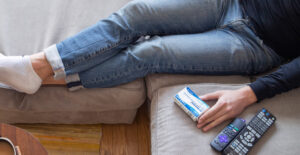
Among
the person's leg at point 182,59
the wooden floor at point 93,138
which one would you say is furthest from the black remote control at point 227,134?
the wooden floor at point 93,138

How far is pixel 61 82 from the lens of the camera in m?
0.94

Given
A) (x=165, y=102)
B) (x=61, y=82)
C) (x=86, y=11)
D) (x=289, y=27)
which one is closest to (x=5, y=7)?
(x=86, y=11)

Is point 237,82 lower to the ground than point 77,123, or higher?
higher

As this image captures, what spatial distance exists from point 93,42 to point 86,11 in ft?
1.02

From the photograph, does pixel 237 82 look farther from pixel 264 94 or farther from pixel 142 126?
pixel 142 126

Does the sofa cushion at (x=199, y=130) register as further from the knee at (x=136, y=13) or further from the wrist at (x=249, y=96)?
the knee at (x=136, y=13)

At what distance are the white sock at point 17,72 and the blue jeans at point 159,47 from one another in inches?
3.0

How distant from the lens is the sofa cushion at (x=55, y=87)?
0.98 metres

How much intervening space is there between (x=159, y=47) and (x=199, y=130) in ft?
1.08

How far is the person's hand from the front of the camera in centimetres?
82

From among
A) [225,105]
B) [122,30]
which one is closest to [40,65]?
[122,30]

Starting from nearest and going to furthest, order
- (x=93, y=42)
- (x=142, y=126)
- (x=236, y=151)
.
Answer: (x=236, y=151) → (x=93, y=42) → (x=142, y=126)

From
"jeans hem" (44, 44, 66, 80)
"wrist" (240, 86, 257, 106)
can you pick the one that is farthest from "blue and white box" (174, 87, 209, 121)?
"jeans hem" (44, 44, 66, 80)

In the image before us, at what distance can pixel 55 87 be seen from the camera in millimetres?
977
